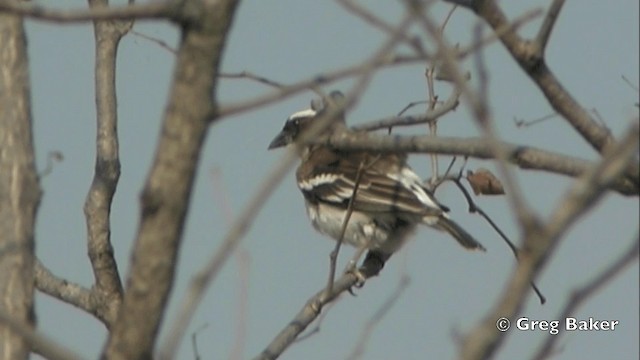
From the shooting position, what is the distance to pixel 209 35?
7.85 ft

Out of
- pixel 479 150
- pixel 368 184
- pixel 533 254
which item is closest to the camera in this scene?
pixel 533 254

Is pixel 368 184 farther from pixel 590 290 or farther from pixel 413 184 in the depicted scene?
pixel 590 290

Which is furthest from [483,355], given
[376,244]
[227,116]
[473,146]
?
[376,244]

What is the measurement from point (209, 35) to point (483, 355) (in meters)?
0.77

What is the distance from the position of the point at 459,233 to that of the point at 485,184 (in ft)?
6.83

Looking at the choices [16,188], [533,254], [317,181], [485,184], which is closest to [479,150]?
[16,188]

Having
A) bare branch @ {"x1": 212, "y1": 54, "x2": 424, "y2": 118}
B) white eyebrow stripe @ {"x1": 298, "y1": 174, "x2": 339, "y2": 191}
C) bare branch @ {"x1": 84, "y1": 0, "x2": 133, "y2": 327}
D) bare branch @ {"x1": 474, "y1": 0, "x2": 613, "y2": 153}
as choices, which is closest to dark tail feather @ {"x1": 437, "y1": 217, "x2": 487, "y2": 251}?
white eyebrow stripe @ {"x1": 298, "y1": 174, "x2": 339, "y2": 191}

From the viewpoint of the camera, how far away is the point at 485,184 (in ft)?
20.0

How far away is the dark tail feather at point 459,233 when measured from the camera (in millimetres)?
7957

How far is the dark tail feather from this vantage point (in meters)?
7.96

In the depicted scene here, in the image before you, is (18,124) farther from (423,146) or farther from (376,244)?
(376,244)

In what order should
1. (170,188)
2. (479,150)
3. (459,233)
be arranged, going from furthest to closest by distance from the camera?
(459,233) → (479,150) → (170,188)

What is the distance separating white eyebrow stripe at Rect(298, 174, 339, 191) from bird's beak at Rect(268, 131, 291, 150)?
2.37 ft

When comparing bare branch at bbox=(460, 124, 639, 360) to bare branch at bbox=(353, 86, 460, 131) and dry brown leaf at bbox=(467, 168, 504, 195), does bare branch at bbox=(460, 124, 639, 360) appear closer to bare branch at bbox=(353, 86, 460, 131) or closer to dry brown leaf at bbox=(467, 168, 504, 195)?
bare branch at bbox=(353, 86, 460, 131)
